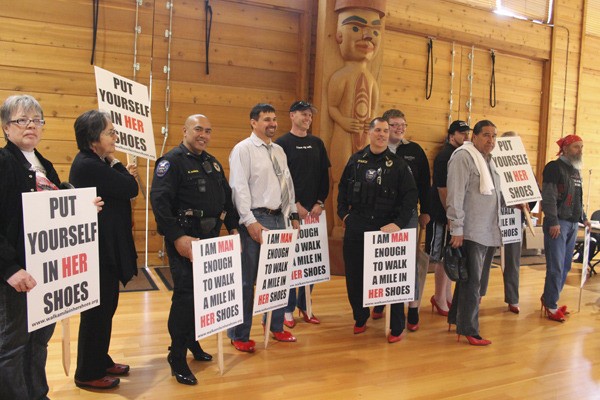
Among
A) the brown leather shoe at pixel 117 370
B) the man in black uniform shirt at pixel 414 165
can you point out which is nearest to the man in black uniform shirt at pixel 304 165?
the man in black uniform shirt at pixel 414 165

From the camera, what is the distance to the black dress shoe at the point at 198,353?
3059 millimetres

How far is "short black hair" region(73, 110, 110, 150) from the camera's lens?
8.04 ft

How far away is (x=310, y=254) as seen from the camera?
379 cm

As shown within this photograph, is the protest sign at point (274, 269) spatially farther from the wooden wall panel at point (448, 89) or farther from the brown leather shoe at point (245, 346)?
the wooden wall panel at point (448, 89)

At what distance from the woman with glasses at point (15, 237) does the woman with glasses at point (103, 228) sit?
1.24ft

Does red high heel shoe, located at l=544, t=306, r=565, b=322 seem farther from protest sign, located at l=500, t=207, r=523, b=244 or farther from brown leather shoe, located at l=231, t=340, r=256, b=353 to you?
brown leather shoe, located at l=231, t=340, r=256, b=353

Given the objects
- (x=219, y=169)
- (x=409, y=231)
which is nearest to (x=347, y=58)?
(x=409, y=231)

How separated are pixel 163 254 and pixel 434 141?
3.79 metres

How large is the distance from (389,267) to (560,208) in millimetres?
1618

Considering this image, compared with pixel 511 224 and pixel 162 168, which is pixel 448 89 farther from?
pixel 162 168

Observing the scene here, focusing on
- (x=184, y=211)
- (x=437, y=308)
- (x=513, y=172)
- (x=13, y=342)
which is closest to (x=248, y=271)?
(x=184, y=211)

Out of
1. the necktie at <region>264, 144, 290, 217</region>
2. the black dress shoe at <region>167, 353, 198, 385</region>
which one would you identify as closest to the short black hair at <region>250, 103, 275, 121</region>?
the necktie at <region>264, 144, 290, 217</region>

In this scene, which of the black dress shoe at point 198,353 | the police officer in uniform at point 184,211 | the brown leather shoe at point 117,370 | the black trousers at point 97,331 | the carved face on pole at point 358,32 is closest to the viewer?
the black trousers at point 97,331

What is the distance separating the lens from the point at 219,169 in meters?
2.93
